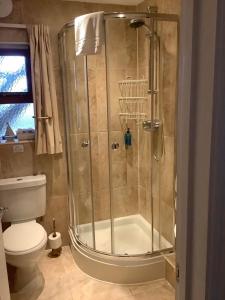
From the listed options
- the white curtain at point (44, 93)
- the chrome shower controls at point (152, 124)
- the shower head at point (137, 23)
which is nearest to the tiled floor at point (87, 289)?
the white curtain at point (44, 93)

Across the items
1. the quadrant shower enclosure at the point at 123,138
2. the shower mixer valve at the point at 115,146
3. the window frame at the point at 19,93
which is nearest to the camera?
the quadrant shower enclosure at the point at 123,138

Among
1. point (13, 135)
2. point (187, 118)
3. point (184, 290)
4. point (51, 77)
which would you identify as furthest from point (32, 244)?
point (187, 118)

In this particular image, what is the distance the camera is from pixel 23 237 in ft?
7.05

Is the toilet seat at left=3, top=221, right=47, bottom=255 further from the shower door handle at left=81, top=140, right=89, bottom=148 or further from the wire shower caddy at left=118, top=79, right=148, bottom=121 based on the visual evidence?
the wire shower caddy at left=118, top=79, right=148, bottom=121

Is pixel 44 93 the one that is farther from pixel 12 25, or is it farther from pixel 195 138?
pixel 195 138

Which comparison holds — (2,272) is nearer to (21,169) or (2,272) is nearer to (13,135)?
(21,169)

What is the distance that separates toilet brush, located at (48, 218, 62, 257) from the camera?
257 cm

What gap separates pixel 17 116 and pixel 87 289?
1.72 metres

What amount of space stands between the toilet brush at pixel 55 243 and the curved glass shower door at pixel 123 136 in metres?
0.15

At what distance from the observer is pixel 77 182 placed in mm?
2582

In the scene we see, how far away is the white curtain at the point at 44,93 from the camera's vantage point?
2302 millimetres

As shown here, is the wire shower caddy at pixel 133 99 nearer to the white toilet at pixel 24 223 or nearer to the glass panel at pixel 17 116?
the glass panel at pixel 17 116

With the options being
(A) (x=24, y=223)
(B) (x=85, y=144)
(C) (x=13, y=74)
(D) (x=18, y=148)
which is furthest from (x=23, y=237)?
(C) (x=13, y=74)

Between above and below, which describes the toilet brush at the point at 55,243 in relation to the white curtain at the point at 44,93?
below
